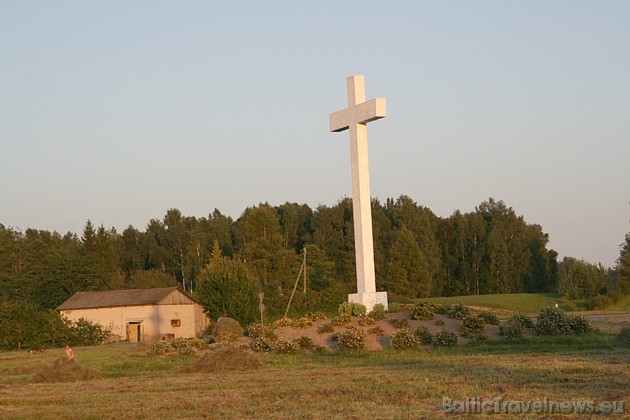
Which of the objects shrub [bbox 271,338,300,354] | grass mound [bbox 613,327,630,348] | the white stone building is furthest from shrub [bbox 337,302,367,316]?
the white stone building

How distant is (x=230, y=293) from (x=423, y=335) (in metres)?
27.8

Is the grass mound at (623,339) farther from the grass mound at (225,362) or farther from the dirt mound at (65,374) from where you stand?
the dirt mound at (65,374)

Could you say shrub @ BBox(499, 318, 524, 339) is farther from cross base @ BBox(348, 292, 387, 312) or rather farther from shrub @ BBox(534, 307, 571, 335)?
cross base @ BBox(348, 292, 387, 312)

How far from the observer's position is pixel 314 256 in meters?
76.2

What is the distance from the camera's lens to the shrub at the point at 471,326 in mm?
26125

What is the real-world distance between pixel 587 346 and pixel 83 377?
14308 millimetres

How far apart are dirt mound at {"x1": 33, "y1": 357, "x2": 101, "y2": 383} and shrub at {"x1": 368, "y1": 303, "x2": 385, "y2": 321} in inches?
420

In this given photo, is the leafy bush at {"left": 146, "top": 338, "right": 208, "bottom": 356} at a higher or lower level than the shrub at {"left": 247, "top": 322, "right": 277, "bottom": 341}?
lower

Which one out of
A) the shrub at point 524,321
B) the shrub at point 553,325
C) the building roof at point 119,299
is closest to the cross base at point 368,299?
the shrub at point 524,321

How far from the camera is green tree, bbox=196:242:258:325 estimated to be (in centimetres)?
5072

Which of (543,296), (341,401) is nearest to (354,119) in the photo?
(341,401)

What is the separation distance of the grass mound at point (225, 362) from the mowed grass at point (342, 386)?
0.40 m

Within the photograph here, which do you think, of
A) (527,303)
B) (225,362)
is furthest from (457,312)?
(527,303)

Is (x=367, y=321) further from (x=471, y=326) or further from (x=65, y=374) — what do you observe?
(x=65, y=374)
